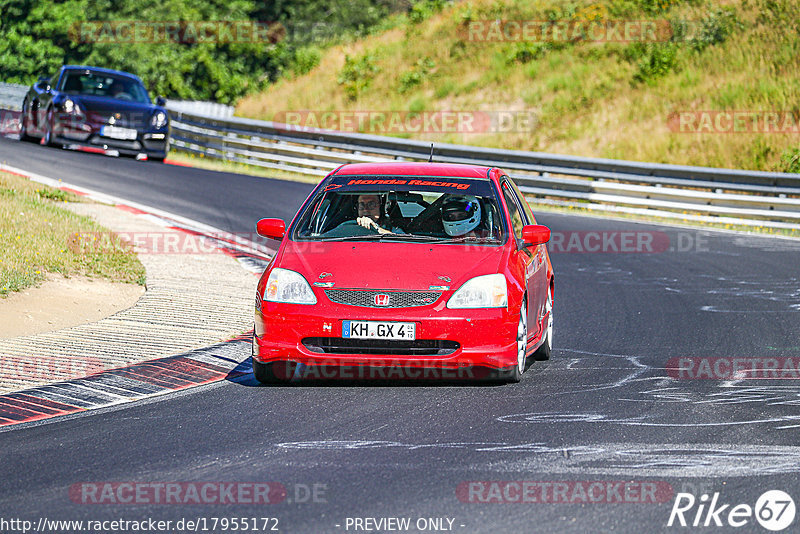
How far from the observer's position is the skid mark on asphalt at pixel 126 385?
735cm

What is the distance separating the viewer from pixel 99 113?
22.9m

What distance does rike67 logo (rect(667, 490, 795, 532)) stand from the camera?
5.13m

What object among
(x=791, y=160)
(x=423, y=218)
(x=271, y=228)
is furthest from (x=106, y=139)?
(x=423, y=218)

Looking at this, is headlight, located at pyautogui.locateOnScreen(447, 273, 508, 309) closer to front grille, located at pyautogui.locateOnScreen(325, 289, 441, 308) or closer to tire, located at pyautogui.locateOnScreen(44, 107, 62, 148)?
front grille, located at pyautogui.locateOnScreen(325, 289, 441, 308)

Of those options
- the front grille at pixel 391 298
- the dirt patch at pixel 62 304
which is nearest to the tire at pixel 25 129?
the dirt patch at pixel 62 304

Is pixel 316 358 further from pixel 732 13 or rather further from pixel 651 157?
pixel 732 13

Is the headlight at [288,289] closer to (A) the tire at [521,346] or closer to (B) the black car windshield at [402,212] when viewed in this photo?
(B) the black car windshield at [402,212]

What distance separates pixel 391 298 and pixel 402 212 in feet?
4.43

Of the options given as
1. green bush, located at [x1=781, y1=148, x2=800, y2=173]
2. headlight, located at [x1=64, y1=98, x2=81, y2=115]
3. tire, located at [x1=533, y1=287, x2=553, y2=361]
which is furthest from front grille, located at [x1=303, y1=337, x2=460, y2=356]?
green bush, located at [x1=781, y1=148, x2=800, y2=173]

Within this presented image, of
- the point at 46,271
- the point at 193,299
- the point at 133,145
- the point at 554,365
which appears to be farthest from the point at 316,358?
the point at 133,145

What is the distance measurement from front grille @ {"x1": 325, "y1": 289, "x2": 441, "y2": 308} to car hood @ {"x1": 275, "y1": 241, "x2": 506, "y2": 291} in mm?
35

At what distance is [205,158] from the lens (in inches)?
Result: 1107

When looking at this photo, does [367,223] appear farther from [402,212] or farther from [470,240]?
[470,240]

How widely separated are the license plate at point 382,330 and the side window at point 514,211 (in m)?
1.54
